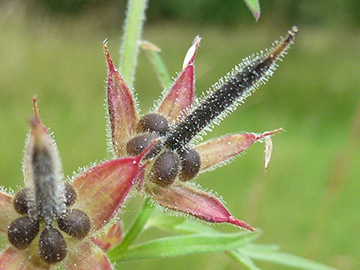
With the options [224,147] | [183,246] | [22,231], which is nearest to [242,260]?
[183,246]

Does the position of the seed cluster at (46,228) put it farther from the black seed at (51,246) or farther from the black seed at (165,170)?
the black seed at (165,170)

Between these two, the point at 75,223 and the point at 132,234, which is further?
→ the point at 132,234

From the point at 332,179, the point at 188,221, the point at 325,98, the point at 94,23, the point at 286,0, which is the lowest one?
the point at 188,221

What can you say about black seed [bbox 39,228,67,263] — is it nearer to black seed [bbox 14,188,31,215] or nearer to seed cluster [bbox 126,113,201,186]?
black seed [bbox 14,188,31,215]

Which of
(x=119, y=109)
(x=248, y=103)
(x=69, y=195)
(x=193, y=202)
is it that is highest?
(x=248, y=103)

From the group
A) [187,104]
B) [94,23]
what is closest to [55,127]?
[94,23]

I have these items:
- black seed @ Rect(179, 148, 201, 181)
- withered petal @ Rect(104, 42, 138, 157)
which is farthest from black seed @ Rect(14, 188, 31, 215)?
black seed @ Rect(179, 148, 201, 181)

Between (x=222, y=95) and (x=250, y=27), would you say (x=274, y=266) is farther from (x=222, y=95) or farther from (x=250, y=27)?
(x=250, y=27)

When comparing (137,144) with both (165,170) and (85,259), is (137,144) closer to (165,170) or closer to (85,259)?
(165,170)
